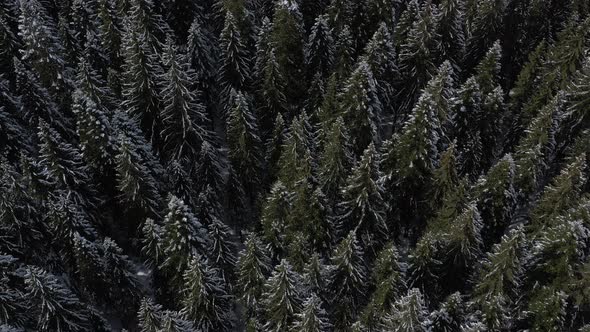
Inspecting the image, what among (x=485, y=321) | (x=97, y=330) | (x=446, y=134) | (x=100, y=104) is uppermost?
(x=446, y=134)

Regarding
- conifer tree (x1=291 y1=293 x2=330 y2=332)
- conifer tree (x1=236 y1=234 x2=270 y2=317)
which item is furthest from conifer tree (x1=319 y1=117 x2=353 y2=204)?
conifer tree (x1=291 y1=293 x2=330 y2=332)

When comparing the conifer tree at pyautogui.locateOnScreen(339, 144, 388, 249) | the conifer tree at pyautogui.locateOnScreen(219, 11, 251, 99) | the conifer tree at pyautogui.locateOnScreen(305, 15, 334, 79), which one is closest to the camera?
the conifer tree at pyautogui.locateOnScreen(339, 144, 388, 249)

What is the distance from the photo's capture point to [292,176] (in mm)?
34219

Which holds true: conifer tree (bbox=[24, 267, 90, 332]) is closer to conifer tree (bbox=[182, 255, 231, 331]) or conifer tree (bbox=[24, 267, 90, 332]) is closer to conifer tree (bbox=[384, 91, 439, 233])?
conifer tree (bbox=[182, 255, 231, 331])

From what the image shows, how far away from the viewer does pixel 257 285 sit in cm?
2964

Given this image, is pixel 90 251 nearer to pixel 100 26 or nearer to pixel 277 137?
pixel 277 137

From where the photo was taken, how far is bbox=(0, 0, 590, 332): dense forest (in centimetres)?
2903

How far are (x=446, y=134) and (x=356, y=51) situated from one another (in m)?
13.7

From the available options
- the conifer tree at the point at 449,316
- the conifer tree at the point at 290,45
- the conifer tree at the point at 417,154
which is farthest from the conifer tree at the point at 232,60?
the conifer tree at the point at 449,316

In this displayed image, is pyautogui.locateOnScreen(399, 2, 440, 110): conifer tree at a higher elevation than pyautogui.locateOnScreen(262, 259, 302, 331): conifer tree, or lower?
higher

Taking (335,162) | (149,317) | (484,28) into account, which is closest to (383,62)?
(335,162)

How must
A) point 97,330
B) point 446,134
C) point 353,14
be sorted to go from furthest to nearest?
1. point 353,14
2. point 446,134
3. point 97,330

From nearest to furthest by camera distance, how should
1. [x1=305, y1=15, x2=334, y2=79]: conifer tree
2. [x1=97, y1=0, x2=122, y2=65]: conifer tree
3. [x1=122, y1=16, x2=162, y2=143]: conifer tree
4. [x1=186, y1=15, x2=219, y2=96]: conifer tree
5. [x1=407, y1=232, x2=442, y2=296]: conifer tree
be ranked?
[x1=407, y1=232, x2=442, y2=296]: conifer tree
[x1=122, y1=16, x2=162, y2=143]: conifer tree
[x1=186, y1=15, x2=219, y2=96]: conifer tree
[x1=97, y1=0, x2=122, y2=65]: conifer tree
[x1=305, y1=15, x2=334, y2=79]: conifer tree

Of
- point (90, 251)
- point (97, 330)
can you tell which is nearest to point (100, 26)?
point (90, 251)
